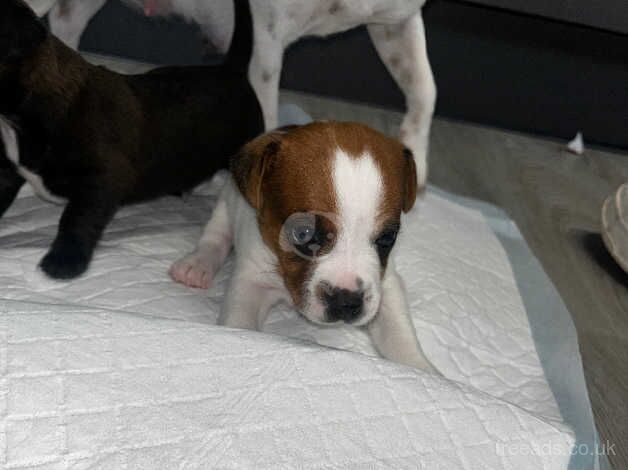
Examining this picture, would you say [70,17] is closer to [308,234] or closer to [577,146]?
[308,234]

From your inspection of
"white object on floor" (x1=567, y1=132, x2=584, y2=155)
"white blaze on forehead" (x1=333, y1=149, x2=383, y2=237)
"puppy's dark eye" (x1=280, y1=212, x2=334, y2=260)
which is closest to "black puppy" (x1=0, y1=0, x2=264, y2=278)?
"puppy's dark eye" (x1=280, y1=212, x2=334, y2=260)

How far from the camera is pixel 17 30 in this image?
146 centimetres

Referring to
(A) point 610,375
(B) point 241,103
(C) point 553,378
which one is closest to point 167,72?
(B) point 241,103

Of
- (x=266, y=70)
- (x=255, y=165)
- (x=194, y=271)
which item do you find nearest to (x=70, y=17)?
(x=266, y=70)

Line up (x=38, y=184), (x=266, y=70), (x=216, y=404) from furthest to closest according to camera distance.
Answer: (x=266, y=70) → (x=38, y=184) → (x=216, y=404)

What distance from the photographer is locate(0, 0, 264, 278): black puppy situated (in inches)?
60.9

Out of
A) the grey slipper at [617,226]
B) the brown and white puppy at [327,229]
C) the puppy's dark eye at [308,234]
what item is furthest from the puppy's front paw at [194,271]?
the grey slipper at [617,226]

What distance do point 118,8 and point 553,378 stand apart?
2135mm

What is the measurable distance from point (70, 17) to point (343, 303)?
1.52 metres

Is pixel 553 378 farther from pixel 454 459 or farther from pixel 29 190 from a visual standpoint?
pixel 29 190

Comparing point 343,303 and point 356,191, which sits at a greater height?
point 356,191

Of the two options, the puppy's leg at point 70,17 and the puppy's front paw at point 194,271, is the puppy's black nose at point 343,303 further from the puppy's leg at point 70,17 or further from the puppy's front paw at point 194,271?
the puppy's leg at point 70,17

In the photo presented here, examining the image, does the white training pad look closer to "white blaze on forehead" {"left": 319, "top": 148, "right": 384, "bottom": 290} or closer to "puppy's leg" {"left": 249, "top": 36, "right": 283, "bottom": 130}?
"white blaze on forehead" {"left": 319, "top": 148, "right": 384, "bottom": 290}

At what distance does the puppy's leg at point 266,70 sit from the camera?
204 centimetres
